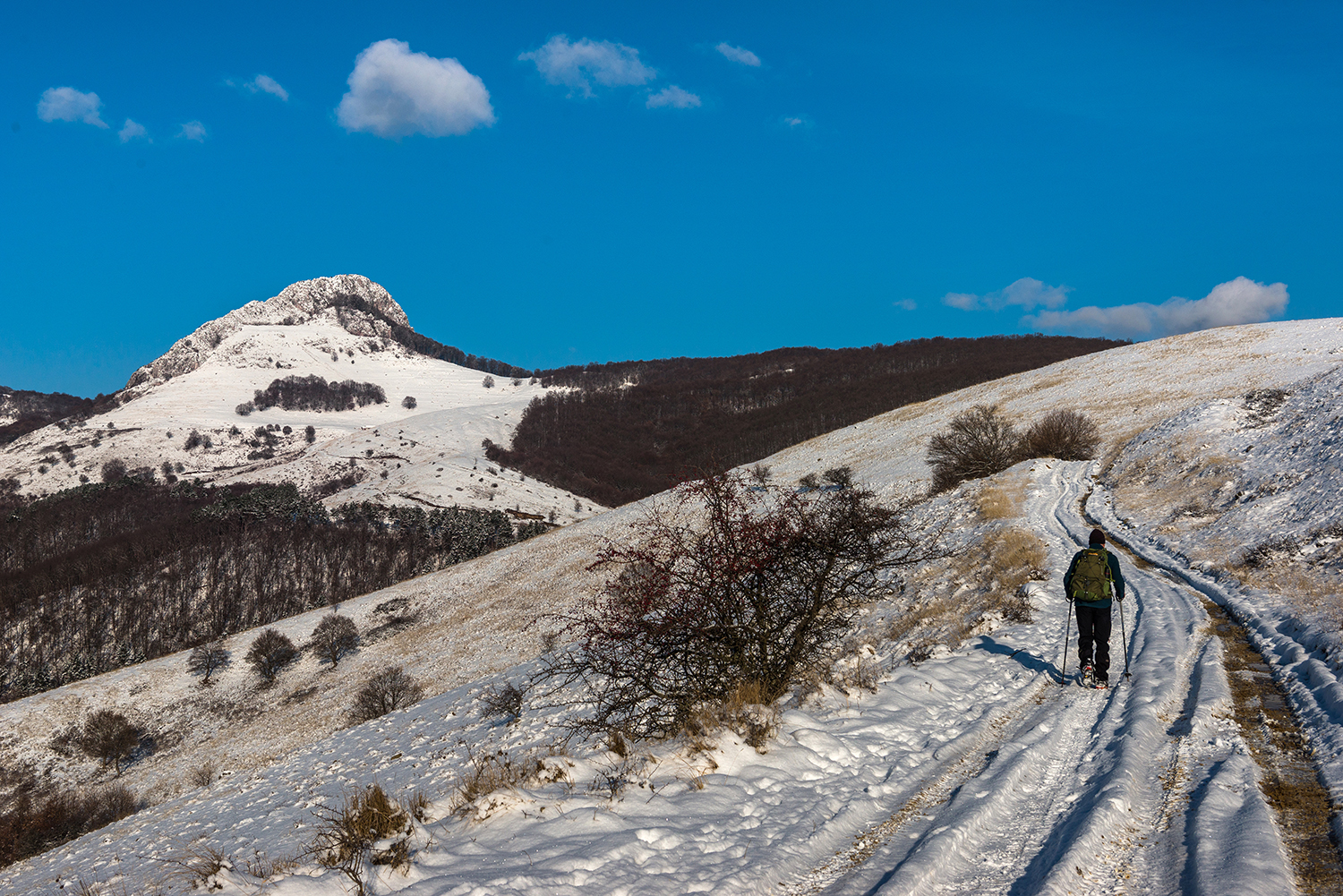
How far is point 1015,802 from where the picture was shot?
17.2 feet

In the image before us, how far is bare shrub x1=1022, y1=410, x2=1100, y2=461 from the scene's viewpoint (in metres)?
35.5

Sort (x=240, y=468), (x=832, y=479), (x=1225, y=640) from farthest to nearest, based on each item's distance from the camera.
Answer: (x=240, y=468)
(x=832, y=479)
(x=1225, y=640)

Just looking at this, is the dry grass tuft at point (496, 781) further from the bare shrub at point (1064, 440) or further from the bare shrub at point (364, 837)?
the bare shrub at point (1064, 440)

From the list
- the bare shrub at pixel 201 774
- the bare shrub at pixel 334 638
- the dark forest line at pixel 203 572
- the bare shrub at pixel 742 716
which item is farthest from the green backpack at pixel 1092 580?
the dark forest line at pixel 203 572

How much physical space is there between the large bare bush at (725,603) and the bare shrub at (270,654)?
47781mm

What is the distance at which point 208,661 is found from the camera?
45750 millimetres

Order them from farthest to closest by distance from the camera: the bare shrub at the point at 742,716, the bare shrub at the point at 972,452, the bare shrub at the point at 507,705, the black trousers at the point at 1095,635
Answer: the bare shrub at the point at 972,452
the bare shrub at the point at 507,705
the black trousers at the point at 1095,635
the bare shrub at the point at 742,716

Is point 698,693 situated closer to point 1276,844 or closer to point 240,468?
point 1276,844

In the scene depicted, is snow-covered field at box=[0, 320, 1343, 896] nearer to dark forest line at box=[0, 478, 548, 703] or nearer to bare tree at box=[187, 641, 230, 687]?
bare tree at box=[187, 641, 230, 687]

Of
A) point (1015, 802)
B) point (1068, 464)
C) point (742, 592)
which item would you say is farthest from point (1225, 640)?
point (1068, 464)

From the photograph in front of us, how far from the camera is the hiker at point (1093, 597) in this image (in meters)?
8.31

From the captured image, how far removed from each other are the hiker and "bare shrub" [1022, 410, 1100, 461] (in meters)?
30.3

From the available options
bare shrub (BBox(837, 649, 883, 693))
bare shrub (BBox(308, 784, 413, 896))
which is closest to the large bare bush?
bare shrub (BBox(837, 649, 883, 693))

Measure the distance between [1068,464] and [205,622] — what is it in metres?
98.7
